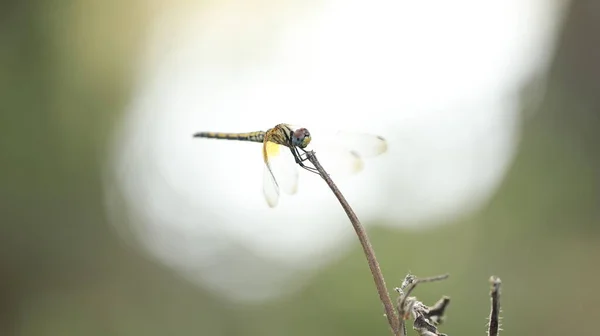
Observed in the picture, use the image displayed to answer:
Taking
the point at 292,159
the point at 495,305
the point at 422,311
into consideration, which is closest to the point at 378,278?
the point at 495,305

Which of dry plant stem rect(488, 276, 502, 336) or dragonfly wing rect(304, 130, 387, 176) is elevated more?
dragonfly wing rect(304, 130, 387, 176)

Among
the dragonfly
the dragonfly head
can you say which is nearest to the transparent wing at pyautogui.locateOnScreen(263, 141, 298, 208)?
the dragonfly

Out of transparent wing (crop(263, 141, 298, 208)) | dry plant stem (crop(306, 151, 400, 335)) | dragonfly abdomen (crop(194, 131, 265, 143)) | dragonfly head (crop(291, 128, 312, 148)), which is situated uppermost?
dragonfly abdomen (crop(194, 131, 265, 143))

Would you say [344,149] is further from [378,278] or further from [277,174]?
[378,278]

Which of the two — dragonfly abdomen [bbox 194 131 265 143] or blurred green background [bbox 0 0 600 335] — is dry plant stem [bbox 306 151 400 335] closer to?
dragonfly abdomen [bbox 194 131 265 143]

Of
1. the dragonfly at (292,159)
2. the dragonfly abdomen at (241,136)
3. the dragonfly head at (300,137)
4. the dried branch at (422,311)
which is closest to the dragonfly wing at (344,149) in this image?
the dragonfly at (292,159)

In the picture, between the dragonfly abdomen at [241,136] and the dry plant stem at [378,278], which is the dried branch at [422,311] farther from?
the dragonfly abdomen at [241,136]

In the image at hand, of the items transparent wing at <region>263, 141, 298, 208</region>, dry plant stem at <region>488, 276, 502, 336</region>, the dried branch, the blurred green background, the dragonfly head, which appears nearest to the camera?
dry plant stem at <region>488, 276, 502, 336</region>

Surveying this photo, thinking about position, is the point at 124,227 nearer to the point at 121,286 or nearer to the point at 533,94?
the point at 121,286
